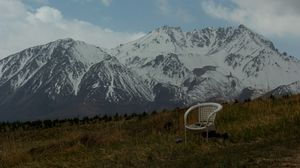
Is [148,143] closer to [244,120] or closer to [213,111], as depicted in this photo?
[213,111]

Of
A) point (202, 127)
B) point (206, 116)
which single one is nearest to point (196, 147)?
point (202, 127)

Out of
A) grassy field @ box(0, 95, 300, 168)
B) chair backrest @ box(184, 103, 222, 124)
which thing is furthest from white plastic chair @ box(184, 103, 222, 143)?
grassy field @ box(0, 95, 300, 168)

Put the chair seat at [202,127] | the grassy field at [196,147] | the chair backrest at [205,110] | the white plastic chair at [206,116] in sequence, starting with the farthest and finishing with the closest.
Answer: the chair backrest at [205,110]
the white plastic chair at [206,116]
the chair seat at [202,127]
the grassy field at [196,147]

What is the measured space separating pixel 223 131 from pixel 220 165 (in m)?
6.27

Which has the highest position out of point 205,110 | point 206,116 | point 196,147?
point 205,110

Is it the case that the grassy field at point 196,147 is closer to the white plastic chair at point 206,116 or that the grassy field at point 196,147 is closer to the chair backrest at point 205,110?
the white plastic chair at point 206,116

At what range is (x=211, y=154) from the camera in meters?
15.6

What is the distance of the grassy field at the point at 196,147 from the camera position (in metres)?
14.7

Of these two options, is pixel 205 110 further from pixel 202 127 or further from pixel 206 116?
pixel 202 127

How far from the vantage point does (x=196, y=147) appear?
1714cm

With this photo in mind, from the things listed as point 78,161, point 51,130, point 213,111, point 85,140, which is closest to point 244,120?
point 213,111

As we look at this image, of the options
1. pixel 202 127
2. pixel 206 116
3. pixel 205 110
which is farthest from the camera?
pixel 205 110

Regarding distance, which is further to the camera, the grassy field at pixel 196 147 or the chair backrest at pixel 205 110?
the chair backrest at pixel 205 110

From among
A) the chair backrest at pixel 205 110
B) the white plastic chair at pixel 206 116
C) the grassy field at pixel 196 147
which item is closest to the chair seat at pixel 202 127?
the white plastic chair at pixel 206 116
